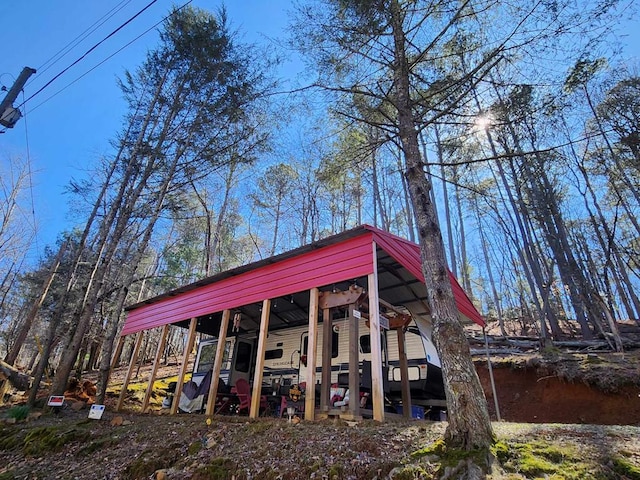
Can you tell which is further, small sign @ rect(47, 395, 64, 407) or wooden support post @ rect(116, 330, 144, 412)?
wooden support post @ rect(116, 330, 144, 412)

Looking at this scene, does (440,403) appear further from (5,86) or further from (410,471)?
(5,86)

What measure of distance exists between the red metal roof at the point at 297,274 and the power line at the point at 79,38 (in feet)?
17.1

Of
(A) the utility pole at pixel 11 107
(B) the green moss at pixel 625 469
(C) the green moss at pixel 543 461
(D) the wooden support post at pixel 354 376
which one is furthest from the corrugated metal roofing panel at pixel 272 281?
(A) the utility pole at pixel 11 107

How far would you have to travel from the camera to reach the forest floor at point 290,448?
2.56 metres

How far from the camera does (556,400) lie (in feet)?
30.2

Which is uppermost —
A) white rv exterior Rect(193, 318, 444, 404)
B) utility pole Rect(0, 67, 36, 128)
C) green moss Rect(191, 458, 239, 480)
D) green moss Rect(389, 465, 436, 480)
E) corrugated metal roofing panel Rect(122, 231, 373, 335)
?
utility pole Rect(0, 67, 36, 128)

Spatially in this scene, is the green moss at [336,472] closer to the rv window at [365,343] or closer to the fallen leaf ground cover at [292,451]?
the fallen leaf ground cover at [292,451]

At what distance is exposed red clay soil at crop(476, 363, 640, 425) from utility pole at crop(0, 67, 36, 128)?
1315 cm

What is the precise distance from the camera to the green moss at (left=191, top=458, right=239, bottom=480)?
3.43 metres

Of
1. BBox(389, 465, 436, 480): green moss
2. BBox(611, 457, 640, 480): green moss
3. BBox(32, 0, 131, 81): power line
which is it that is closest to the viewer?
BBox(611, 457, 640, 480): green moss

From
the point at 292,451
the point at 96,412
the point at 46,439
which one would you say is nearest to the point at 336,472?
the point at 292,451

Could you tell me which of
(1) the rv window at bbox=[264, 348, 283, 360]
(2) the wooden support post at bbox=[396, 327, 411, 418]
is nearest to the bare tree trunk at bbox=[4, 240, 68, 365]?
(1) the rv window at bbox=[264, 348, 283, 360]

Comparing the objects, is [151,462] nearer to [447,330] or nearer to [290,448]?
[290,448]

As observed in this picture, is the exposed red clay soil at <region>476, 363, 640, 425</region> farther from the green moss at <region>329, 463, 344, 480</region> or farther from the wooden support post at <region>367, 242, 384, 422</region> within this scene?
the green moss at <region>329, 463, 344, 480</region>
